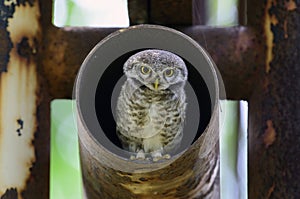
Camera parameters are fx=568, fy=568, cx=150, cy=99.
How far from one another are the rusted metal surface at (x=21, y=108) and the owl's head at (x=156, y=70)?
0.34 metres

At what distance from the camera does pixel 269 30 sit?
842mm

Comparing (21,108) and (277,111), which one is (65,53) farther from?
(277,111)

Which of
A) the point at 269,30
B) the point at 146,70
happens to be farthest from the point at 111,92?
the point at 269,30

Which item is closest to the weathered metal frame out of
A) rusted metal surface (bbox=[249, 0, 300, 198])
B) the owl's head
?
rusted metal surface (bbox=[249, 0, 300, 198])

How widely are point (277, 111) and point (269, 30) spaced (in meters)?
0.12

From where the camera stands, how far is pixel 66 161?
4.55ft

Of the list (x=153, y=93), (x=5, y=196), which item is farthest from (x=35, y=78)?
(x=153, y=93)

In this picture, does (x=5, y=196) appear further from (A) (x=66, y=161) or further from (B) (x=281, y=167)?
(A) (x=66, y=161)

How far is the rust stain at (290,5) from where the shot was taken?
82 cm

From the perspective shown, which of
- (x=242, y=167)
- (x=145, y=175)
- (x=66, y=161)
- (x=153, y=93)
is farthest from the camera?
(x=66, y=161)

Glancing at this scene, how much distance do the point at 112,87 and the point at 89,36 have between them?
0.99 feet

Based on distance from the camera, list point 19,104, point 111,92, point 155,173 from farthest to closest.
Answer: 1. point 111,92
2. point 19,104
3. point 155,173

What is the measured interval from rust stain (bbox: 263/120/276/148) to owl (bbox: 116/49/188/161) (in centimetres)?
32

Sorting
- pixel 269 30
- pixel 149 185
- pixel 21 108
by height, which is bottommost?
pixel 149 185
